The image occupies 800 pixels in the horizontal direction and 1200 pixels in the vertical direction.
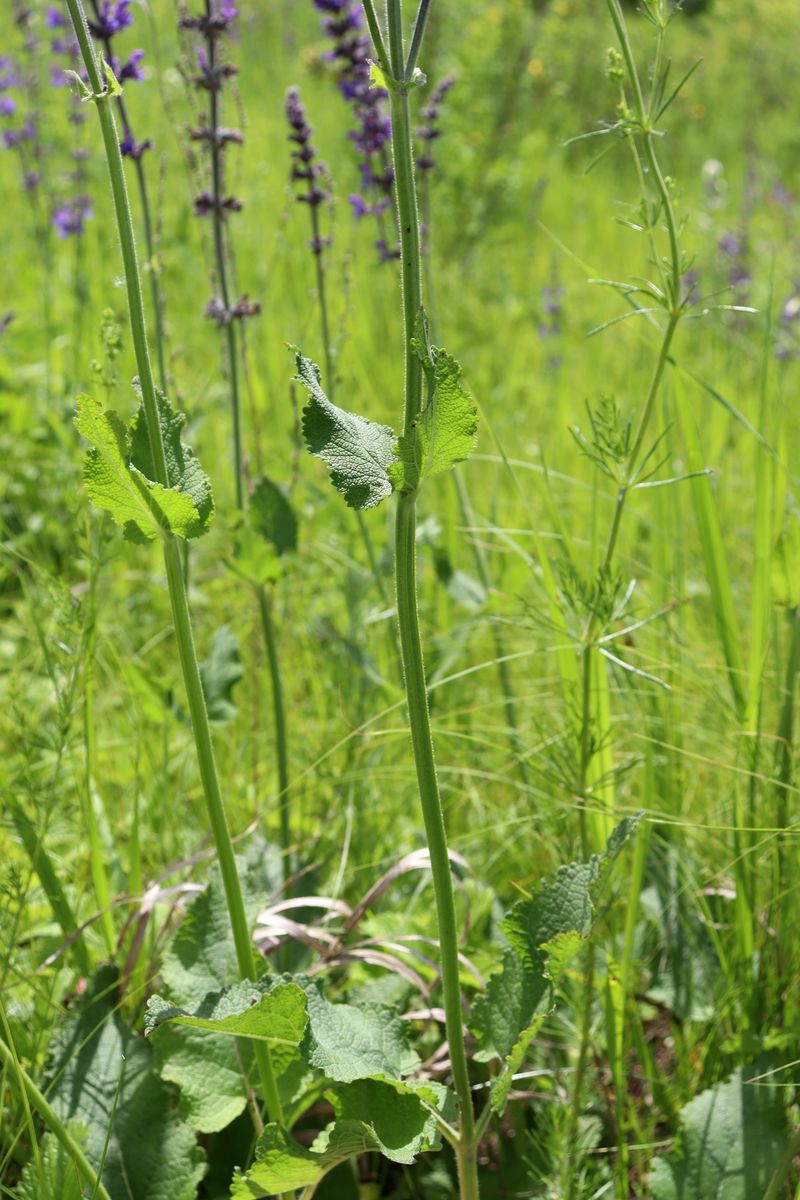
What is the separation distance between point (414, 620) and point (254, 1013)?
349 millimetres

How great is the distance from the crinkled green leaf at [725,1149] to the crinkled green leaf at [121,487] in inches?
34.3

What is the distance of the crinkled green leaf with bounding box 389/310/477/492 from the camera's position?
89 cm

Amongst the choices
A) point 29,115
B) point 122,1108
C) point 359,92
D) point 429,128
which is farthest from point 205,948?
point 29,115

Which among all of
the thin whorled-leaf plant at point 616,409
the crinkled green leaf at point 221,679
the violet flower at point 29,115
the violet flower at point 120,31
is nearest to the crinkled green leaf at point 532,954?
the thin whorled-leaf plant at point 616,409

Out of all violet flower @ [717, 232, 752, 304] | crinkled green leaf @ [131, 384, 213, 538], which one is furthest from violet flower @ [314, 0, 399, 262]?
violet flower @ [717, 232, 752, 304]

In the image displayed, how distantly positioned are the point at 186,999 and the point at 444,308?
366 cm

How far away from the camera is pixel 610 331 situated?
4.88m

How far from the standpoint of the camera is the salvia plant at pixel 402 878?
99 cm

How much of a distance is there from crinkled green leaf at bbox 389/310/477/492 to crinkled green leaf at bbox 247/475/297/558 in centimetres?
77

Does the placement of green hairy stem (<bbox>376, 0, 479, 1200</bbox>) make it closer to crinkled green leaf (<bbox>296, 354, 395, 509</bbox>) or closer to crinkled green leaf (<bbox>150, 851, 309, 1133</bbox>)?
crinkled green leaf (<bbox>296, 354, 395, 509</bbox>)

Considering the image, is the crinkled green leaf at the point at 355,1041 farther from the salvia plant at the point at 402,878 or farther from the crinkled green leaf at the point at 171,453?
the crinkled green leaf at the point at 171,453

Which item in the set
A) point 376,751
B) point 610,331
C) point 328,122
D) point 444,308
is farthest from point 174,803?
point 328,122

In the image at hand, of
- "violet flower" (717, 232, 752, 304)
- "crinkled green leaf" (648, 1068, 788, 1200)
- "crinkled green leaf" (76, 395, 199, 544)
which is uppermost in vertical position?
"crinkled green leaf" (76, 395, 199, 544)

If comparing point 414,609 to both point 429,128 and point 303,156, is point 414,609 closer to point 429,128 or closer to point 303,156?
point 303,156
